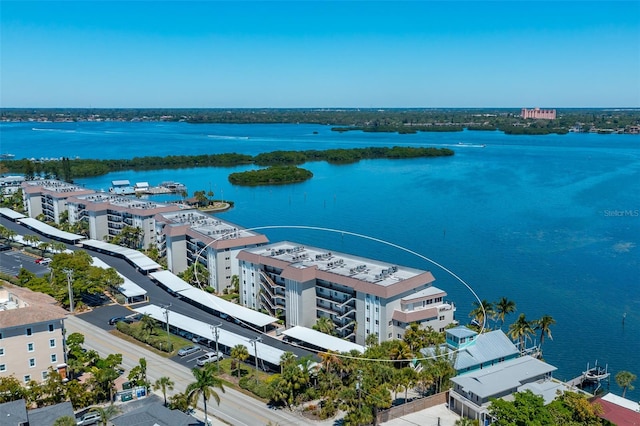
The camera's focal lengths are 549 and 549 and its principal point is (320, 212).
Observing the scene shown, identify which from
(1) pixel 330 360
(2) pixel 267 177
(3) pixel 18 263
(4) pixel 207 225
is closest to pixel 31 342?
(1) pixel 330 360

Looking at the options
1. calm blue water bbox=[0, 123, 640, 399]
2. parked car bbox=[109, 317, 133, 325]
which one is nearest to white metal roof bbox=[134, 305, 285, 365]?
parked car bbox=[109, 317, 133, 325]

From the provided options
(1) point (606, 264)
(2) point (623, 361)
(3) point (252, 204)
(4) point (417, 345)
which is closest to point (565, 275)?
→ (1) point (606, 264)

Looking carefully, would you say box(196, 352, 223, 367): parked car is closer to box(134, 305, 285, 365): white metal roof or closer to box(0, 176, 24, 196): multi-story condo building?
box(134, 305, 285, 365): white metal roof

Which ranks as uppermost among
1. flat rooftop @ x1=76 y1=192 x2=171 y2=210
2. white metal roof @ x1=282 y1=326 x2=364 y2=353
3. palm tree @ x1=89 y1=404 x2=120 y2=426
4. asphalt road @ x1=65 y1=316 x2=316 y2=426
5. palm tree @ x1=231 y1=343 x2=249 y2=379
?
flat rooftop @ x1=76 y1=192 x2=171 y2=210

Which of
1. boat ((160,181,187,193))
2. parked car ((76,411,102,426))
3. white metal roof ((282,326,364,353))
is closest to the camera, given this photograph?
parked car ((76,411,102,426))

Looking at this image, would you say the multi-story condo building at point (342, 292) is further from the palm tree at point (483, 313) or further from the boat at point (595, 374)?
the boat at point (595, 374)

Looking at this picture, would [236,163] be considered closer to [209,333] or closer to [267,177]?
[267,177]
